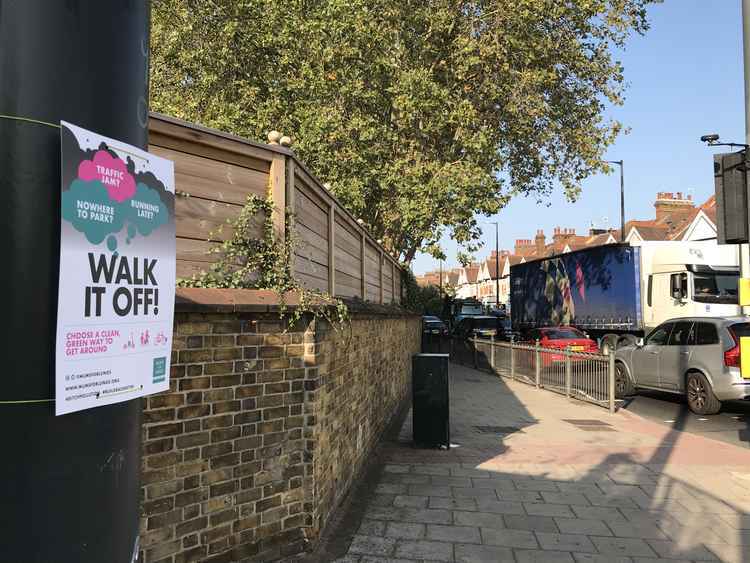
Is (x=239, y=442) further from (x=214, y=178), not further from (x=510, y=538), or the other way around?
(x=510, y=538)

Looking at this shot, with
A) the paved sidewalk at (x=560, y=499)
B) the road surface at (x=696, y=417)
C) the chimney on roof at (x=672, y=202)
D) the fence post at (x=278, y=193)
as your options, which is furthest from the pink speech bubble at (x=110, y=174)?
the chimney on roof at (x=672, y=202)

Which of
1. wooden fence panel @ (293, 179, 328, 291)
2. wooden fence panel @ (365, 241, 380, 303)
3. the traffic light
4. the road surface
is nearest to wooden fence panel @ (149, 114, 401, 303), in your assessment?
wooden fence panel @ (293, 179, 328, 291)

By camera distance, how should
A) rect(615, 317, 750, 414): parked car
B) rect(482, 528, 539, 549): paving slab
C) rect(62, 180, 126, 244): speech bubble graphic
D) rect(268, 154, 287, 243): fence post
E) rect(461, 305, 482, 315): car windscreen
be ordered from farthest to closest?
rect(461, 305, 482, 315): car windscreen → rect(615, 317, 750, 414): parked car → rect(482, 528, 539, 549): paving slab → rect(268, 154, 287, 243): fence post → rect(62, 180, 126, 244): speech bubble graphic

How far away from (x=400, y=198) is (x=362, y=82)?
3.30 m

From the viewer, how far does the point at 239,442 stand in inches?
148

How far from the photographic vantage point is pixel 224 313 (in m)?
3.62

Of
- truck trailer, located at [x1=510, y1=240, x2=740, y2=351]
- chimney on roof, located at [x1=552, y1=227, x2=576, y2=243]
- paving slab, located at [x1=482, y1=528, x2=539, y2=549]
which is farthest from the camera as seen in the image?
chimney on roof, located at [x1=552, y1=227, x2=576, y2=243]

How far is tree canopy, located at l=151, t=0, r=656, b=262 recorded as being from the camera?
50.1ft

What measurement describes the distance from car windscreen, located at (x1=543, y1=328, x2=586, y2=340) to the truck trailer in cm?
180

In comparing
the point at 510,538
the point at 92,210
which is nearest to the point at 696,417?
the point at 510,538

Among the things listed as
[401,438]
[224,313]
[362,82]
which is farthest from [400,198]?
[224,313]

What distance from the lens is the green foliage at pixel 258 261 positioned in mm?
3861

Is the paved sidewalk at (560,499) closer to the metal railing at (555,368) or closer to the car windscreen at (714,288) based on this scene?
the metal railing at (555,368)

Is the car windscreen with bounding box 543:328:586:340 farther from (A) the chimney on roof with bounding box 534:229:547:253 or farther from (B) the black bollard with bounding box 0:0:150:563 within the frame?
(A) the chimney on roof with bounding box 534:229:547:253
